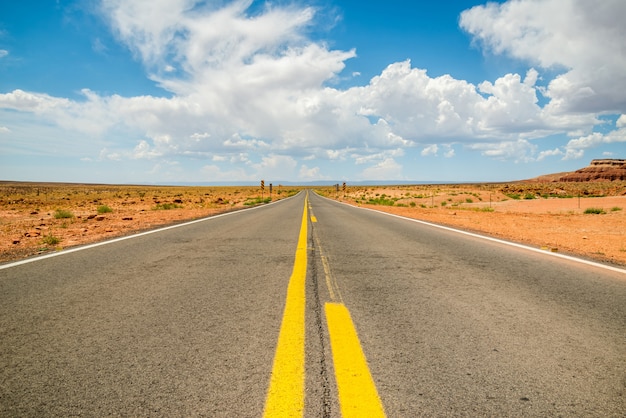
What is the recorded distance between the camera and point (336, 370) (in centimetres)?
201

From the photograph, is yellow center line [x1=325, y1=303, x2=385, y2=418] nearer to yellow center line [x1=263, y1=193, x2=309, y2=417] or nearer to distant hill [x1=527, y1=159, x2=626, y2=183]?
yellow center line [x1=263, y1=193, x2=309, y2=417]

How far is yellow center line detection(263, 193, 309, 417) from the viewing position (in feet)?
5.45

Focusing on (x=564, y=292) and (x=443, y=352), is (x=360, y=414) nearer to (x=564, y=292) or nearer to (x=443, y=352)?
(x=443, y=352)

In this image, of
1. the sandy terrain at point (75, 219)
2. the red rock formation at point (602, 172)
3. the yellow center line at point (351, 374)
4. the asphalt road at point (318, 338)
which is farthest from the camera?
the red rock formation at point (602, 172)

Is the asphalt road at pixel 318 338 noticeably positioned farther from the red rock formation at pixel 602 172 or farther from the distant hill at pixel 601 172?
the red rock formation at pixel 602 172

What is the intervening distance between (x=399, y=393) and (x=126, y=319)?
2258 mm

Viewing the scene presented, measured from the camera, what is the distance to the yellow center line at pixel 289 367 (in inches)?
65.4

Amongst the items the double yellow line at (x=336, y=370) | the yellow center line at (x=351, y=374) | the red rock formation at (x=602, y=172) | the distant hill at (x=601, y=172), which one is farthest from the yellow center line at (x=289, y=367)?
the red rock formation at (x=602, y=172)

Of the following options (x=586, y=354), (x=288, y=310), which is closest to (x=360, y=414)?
(x=288, y=310)

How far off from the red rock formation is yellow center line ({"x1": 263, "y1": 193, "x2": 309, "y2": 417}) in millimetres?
179089

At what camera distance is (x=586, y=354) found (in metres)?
2.30

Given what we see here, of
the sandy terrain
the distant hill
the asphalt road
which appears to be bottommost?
the sandy terrain

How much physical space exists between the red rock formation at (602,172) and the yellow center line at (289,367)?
179089 millimetres

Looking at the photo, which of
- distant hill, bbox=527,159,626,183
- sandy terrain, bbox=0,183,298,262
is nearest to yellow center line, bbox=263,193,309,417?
sandy terrain, bbox=0,183,298,262
